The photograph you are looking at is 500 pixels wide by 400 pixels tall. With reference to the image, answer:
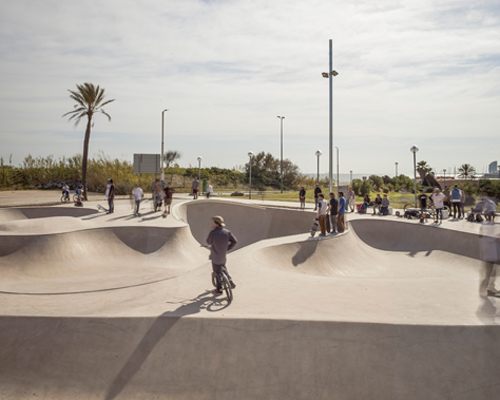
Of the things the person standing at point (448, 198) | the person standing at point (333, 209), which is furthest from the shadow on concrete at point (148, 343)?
the person standing at point (448, 198)

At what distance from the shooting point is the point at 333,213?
12.8m

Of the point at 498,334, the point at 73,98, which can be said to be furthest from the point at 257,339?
the point at 73,98

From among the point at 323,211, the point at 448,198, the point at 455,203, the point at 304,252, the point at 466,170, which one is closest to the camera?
the point at 304,252

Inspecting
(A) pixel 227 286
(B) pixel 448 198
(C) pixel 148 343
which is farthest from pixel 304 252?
(B) pixel 448 198

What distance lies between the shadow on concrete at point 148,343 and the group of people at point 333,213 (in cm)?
726

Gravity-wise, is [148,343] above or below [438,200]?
below

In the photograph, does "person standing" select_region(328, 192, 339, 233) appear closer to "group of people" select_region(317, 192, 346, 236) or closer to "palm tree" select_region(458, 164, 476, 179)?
"group of people" select_region(317, 192, 346, 236)

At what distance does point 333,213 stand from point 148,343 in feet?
30.2

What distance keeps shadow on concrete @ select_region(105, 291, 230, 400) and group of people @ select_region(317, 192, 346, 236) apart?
726 cm

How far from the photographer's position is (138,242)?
12.6m

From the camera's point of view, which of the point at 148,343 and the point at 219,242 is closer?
the point at 148,343

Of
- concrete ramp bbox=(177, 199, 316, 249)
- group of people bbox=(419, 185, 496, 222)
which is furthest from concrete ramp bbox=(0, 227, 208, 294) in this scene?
group of people bbox=(419, 185, 496, 222)

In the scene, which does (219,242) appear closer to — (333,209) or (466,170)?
(333,209)

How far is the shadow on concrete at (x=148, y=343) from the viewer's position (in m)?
4.71
